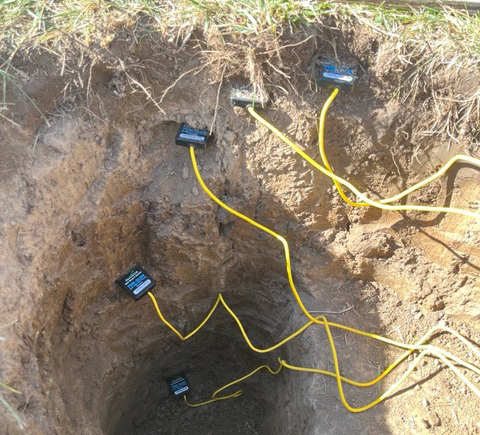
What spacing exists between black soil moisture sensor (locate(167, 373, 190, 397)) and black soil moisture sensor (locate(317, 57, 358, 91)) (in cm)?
214

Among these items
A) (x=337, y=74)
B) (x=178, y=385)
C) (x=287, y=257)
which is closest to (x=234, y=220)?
(x=287, y=257)

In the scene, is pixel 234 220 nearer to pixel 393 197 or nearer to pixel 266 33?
pixel 393 197

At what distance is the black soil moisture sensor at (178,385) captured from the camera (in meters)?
3.29

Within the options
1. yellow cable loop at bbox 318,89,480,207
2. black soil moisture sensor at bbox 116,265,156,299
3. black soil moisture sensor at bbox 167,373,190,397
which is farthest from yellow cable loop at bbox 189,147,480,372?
black soil moisture sensor at bbox 167,373,190,397

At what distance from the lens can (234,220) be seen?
253 cm

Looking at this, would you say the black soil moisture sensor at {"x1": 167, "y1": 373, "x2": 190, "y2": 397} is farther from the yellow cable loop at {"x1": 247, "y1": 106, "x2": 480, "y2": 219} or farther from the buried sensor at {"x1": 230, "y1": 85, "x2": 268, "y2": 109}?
the buried sensor at {"x1": 230, "y1": 85, "x2": 268, "y2": 109}

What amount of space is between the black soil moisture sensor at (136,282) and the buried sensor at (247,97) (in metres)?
1.01

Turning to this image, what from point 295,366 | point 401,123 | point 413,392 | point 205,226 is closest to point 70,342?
point 205,226

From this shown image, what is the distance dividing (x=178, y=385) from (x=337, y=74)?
224 cm

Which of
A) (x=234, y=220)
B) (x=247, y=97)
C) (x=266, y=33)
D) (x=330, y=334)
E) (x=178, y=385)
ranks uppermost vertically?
(x=266, y=33)

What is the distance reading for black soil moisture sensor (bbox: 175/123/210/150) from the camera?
7.63 feet

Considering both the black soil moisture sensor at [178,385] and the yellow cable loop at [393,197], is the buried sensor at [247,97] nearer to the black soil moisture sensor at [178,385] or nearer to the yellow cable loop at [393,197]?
the yellow cable loop at [393,197]

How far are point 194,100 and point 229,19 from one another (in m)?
0.39

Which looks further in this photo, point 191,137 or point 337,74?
point 191,137
